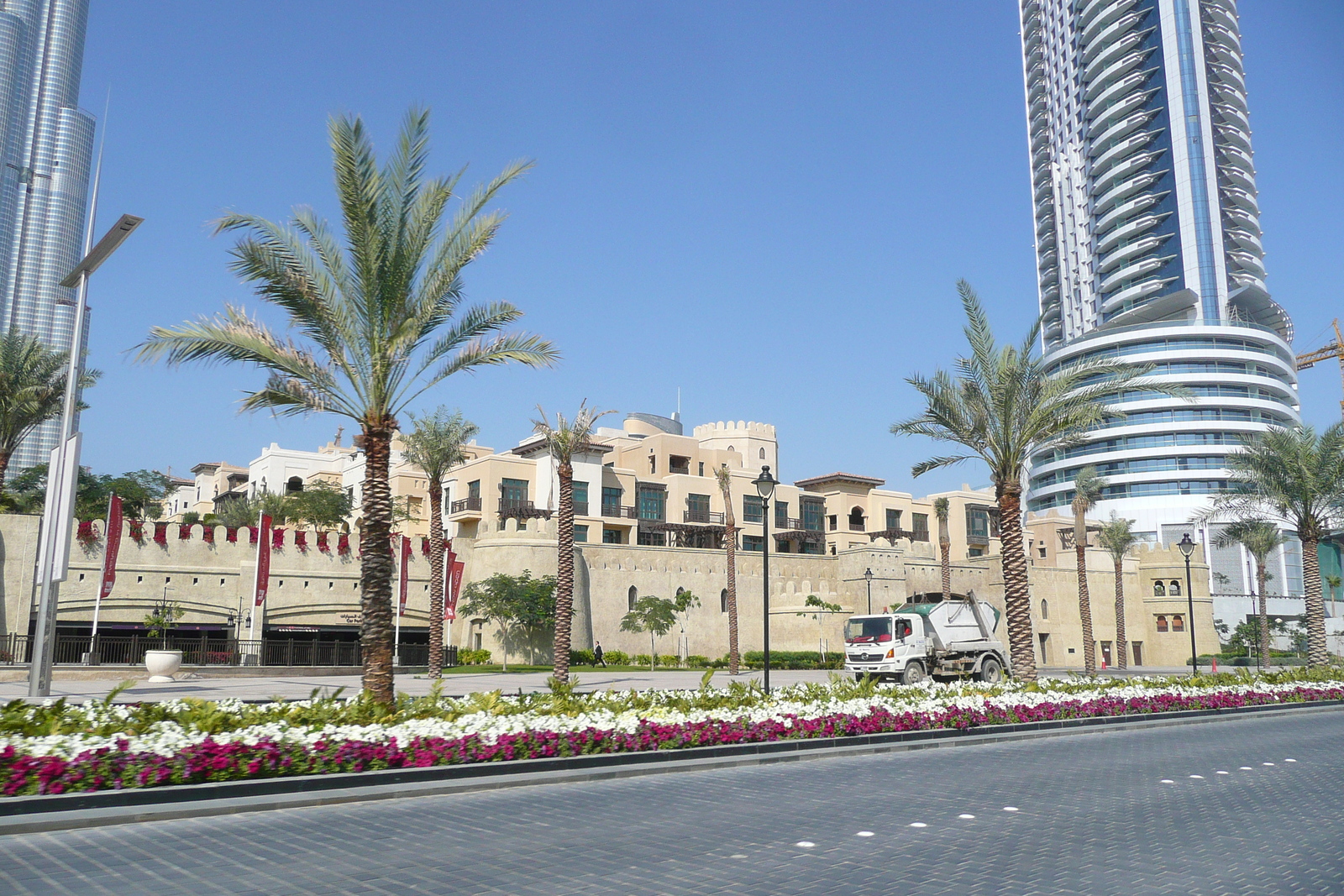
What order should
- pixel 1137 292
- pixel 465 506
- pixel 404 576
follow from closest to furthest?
pixel 404 576 → pixel 465 506 → pixel 1137 292

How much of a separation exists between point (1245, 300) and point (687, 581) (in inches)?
3838

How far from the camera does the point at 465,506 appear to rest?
61.3m

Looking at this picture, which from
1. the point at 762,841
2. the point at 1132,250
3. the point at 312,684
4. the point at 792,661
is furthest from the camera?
the point at 1132,250

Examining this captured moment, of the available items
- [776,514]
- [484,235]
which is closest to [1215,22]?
[776,514]

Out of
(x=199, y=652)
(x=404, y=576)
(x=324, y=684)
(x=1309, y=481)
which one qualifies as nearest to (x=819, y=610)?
(x=404, y=576)

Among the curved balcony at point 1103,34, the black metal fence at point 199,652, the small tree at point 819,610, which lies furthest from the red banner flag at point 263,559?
the curved balcony at point 1103,34

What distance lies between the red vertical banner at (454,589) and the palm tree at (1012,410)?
965 inches

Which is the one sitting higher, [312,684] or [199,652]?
[199,652]

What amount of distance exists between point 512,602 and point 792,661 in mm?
13964

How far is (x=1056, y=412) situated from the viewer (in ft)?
83.0

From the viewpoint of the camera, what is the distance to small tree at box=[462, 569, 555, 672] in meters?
43.2

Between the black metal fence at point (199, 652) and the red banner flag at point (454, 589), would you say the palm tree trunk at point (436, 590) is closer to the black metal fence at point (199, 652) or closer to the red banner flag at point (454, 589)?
the black metal fence at point (199, 652)

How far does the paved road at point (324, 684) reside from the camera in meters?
23.2

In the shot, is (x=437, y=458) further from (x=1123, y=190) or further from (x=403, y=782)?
(x=1123, y=190)
